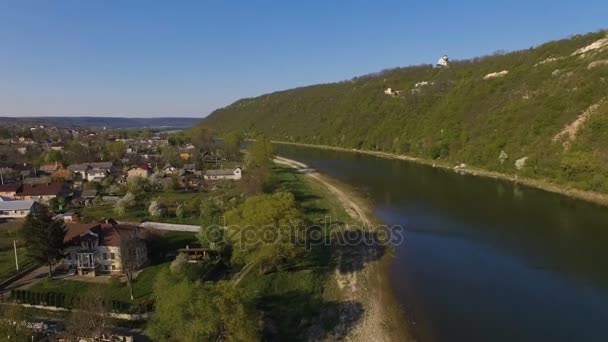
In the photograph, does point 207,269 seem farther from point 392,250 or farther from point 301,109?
point 301,109

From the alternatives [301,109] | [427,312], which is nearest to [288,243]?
[427,312]

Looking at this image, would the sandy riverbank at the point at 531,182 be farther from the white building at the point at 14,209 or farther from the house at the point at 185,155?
the white building at the point at 14,209

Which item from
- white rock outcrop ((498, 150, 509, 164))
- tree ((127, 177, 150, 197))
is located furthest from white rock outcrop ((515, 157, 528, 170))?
tree ((127, 177, 150, 197))

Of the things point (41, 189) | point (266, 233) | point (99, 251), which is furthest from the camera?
point (41, 189)

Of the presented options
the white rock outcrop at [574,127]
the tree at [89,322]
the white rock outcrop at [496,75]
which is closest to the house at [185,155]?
the white rock outcrop at [574,127]

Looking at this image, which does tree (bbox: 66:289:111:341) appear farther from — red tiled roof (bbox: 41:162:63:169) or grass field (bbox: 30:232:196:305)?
red tiled roof (bbox: 41:162:63:169)

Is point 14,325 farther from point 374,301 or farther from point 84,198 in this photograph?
point 84,198

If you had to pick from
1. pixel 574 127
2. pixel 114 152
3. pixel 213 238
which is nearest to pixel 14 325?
pixel 213 238
